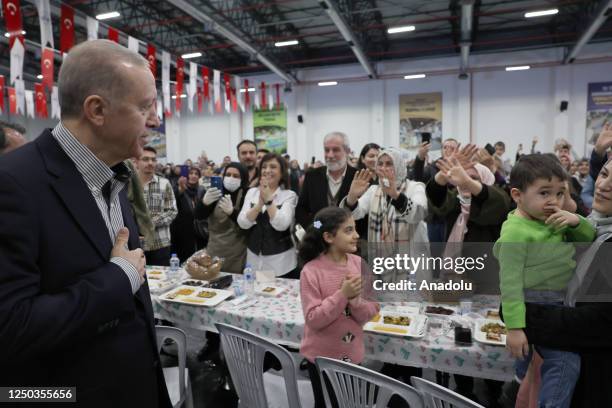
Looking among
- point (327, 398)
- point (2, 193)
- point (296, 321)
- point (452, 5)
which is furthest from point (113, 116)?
point (452, 5)

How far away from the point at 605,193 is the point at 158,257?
3.47 meters

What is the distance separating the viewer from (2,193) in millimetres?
772

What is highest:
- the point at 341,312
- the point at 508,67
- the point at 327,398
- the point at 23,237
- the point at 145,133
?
the point at 508,67

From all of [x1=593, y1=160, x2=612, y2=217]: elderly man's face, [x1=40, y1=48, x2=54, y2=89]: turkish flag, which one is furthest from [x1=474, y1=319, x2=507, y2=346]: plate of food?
[x1=40, y1=48, x2=54, y2=89]: turkish flag

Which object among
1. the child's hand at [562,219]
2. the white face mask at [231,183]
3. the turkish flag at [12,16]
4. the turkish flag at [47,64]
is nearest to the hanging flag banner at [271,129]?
the turkish flag at [47,64]

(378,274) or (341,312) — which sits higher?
(378,274)

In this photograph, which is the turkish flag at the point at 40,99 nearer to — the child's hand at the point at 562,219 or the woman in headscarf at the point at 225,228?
the woman in headscarf at the point at 225,228

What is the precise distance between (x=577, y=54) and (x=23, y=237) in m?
13.9

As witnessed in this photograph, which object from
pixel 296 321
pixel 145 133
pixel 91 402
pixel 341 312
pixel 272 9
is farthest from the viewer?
pixel 272 9

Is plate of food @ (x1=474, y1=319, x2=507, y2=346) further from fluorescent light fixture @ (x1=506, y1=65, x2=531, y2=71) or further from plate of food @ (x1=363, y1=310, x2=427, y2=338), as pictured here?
fluorescent light fixture @ (x1=506, y1=65, x2=531, y2=71)

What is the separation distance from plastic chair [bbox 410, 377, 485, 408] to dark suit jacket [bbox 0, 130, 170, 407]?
0.89 metres

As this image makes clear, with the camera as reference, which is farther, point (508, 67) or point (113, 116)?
point (508, 67)

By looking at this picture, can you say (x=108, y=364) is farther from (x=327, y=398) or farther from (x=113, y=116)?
(x=327, y=398)

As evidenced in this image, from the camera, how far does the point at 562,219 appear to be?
50.2 inches
